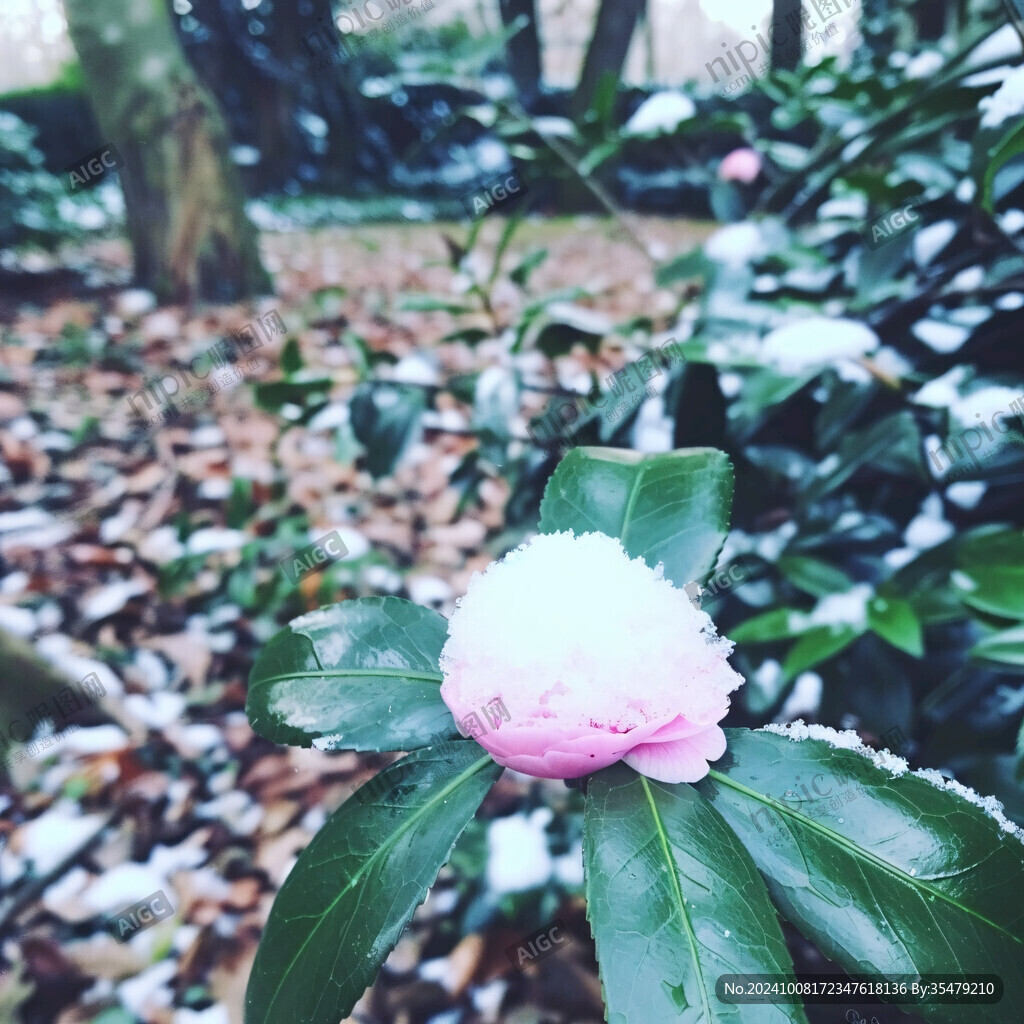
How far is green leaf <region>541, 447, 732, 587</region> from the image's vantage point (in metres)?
0.53

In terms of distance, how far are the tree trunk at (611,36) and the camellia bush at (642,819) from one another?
351cm

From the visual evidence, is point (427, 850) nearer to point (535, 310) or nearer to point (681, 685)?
point (681, 685)

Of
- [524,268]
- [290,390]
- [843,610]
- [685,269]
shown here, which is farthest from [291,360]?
[843,610]

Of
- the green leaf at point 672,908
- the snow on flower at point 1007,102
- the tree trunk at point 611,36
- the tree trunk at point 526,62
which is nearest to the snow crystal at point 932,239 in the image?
the snow on flower at point 1007,102

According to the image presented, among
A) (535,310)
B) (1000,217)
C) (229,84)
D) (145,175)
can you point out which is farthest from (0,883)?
(229,84)

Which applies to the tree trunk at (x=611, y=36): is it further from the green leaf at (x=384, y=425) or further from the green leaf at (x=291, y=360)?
the green leaf at (x=384, y=425)

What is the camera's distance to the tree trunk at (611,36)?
3450mm

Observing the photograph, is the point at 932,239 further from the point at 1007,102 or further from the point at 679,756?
the point at 679,756

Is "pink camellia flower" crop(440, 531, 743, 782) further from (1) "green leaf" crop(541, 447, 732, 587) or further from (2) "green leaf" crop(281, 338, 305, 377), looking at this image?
(2) "green leaf" crop(281, 338, 305, 377)

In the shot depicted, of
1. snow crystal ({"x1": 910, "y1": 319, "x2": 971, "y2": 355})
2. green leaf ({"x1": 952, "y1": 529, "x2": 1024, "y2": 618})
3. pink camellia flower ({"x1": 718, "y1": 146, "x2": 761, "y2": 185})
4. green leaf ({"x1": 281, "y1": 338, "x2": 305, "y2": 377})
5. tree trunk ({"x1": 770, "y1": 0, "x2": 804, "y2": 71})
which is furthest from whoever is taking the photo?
tree trunk ({"x1": 770, "y1": 0, "x2": 804, "y2": 71})

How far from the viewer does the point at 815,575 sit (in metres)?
0.90

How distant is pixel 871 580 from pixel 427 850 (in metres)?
0.72

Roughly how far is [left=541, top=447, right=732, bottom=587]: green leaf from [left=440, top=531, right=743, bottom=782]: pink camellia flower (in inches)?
3.1

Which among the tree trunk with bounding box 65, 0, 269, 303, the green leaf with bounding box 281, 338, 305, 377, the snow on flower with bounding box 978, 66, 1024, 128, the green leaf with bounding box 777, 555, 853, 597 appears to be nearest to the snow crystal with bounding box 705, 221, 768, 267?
the snow on flower with bounding box 978, 66, 1024, 128
